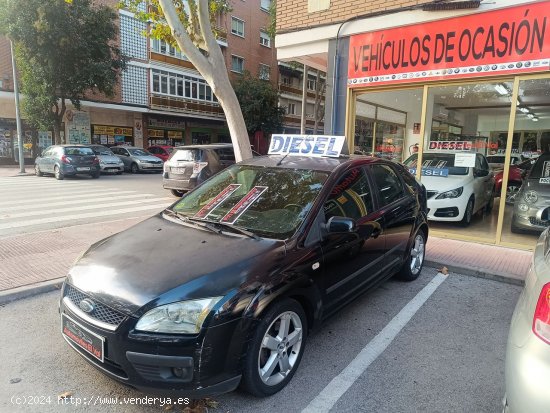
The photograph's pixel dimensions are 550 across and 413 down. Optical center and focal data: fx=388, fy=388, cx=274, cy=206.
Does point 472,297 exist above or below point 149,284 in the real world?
below

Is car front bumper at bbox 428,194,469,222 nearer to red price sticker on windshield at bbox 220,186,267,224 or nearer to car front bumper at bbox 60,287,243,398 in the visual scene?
red price sticker on windshield at bbox 220,186,267,224

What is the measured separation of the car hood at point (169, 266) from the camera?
2354mm

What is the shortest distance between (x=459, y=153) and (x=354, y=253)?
213 inches

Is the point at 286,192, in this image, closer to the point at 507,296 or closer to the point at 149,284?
the point at 149,284

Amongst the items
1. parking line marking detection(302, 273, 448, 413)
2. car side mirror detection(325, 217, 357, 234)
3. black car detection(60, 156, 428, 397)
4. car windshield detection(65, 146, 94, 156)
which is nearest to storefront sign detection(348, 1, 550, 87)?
black car detection(60, 156, 428, 397)

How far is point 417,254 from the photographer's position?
200 inches

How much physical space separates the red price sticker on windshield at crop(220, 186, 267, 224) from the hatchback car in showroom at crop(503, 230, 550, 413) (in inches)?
81.0

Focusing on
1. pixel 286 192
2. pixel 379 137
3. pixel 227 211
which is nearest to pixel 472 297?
pixel 286 192

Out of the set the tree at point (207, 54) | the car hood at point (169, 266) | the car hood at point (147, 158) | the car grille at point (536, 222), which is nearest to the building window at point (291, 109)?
the car hood at point (147, 158)

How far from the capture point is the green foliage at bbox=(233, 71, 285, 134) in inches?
1161

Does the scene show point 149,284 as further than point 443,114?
No

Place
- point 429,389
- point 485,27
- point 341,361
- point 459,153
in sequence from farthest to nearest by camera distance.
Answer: point 459,153
point 485,27
point 341,361
point 429,389

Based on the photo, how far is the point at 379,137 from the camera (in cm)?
919

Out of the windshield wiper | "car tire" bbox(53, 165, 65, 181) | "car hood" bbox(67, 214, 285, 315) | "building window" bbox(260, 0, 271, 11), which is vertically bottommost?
"car tire" bbox(53, 165, 65, 181)
